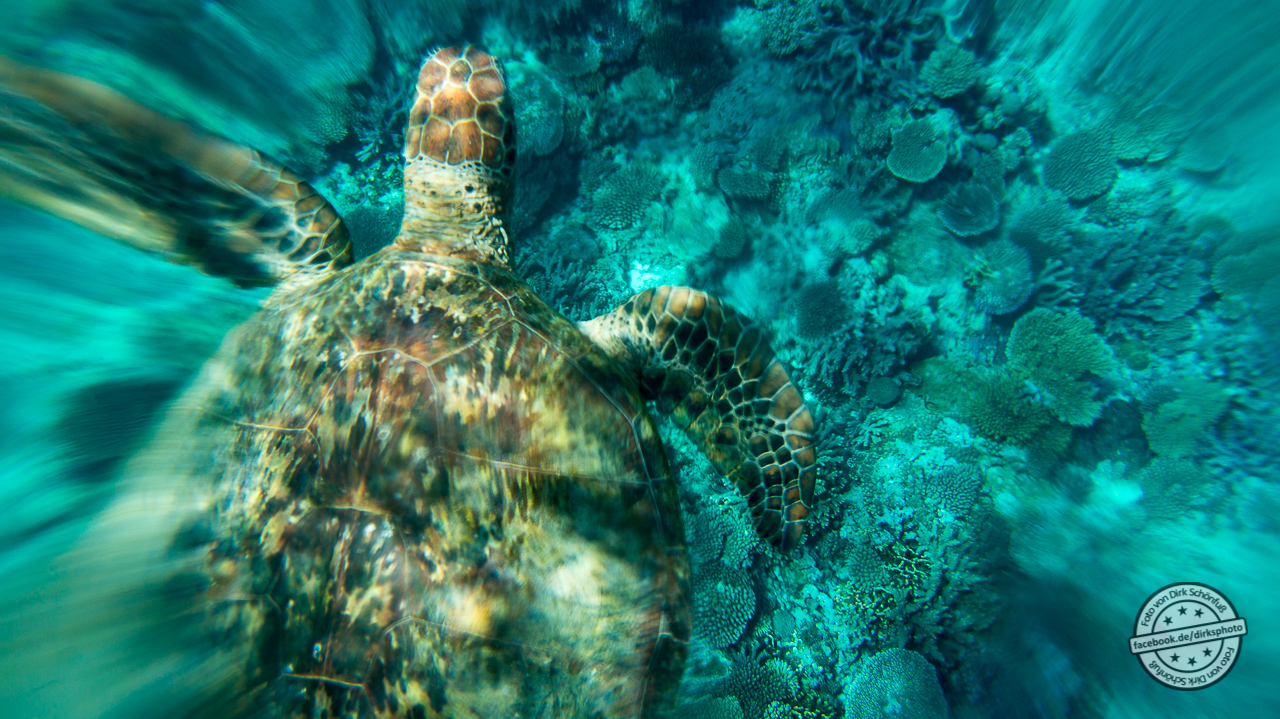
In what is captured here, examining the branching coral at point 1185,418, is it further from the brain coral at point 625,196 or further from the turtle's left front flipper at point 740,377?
the brain coral at point 625,196

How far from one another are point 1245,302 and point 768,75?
5084 millimetres

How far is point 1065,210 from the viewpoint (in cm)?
405

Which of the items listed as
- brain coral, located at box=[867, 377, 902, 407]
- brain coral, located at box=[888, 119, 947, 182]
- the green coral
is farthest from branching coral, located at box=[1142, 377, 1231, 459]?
brain coral, located at box=[888, 119, 947, 182]

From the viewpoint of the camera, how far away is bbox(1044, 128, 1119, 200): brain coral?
13.5ft

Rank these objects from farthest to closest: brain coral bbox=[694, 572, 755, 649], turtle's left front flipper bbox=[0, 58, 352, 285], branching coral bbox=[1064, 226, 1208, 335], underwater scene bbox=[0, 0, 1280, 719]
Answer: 1. branching coral bbox=[1064, 226, 1208, 335]
2. brain coral bbox=[694, 572, 755, 649]
3. turtle's left front flipper bbox=[0, 58, 352, 285]
4. underwater scene bbox=[0, 0, 1280, 719]

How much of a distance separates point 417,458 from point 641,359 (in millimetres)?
1085

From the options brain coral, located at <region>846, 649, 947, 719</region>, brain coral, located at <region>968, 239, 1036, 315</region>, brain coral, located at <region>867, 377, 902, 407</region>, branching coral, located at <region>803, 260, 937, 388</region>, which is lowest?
brain coral, located at <region>846, 649, 947, 719</region>

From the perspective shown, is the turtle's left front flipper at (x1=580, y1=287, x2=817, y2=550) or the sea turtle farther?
the turtle's left front flipper at (x1=580, y1=287, x2=817, y2=550)

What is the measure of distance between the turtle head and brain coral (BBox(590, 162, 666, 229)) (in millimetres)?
1444

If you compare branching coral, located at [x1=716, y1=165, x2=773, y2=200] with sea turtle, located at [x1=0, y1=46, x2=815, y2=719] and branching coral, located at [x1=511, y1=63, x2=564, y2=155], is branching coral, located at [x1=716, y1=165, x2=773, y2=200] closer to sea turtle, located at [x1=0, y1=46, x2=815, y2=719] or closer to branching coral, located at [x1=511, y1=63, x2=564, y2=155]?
branching coral, located at [x1=511, y1=63, x2=564, y2=155]

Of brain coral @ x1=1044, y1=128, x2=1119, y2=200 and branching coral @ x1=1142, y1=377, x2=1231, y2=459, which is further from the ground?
brain coral @ x1=1044, y1=128, x2=1119, y2=200

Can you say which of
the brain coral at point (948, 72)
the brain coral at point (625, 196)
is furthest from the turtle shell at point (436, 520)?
the brain coral at point (948, 72)

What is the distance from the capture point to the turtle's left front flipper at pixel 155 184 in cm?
172

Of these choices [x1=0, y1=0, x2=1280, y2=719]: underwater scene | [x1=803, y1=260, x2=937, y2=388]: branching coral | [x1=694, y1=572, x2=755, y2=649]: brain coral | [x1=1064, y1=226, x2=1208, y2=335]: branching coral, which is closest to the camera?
[x1=0, y1=0, x2=1280, y2=719]: underwater scene
